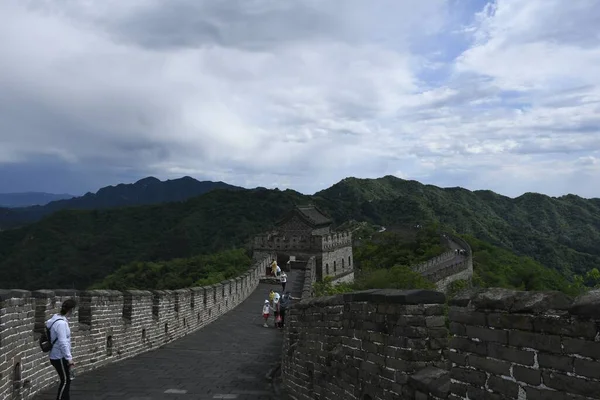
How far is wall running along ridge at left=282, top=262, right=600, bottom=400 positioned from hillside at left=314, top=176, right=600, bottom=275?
250ft

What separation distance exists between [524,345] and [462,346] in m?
0.61

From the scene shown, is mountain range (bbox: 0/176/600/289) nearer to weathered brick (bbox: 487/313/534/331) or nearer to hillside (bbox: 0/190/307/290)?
hillside (bbox: 0/190/307/290)

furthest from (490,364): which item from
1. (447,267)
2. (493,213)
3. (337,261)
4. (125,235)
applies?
(493,213)

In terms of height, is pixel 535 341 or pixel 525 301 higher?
pixel 525 301

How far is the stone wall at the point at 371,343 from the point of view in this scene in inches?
188

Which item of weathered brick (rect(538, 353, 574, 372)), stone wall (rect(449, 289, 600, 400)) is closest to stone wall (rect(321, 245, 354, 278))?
stone wall (rect(449, 289, 600, 400))

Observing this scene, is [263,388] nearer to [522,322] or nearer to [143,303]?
[143,303]

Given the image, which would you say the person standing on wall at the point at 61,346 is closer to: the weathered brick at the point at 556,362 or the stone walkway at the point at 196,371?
the stone walkway at the point at 196,371

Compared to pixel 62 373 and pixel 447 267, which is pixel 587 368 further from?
pixel 447 267

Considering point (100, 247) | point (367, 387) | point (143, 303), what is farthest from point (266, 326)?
point (100, 247)

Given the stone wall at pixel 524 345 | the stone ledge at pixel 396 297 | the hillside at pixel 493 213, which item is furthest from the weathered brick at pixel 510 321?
the hillside at pixel 493 213

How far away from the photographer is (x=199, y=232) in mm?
85000

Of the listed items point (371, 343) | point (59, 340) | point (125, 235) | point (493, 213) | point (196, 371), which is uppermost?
point (493, 213)

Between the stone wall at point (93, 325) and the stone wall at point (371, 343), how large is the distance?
3.85 meters
